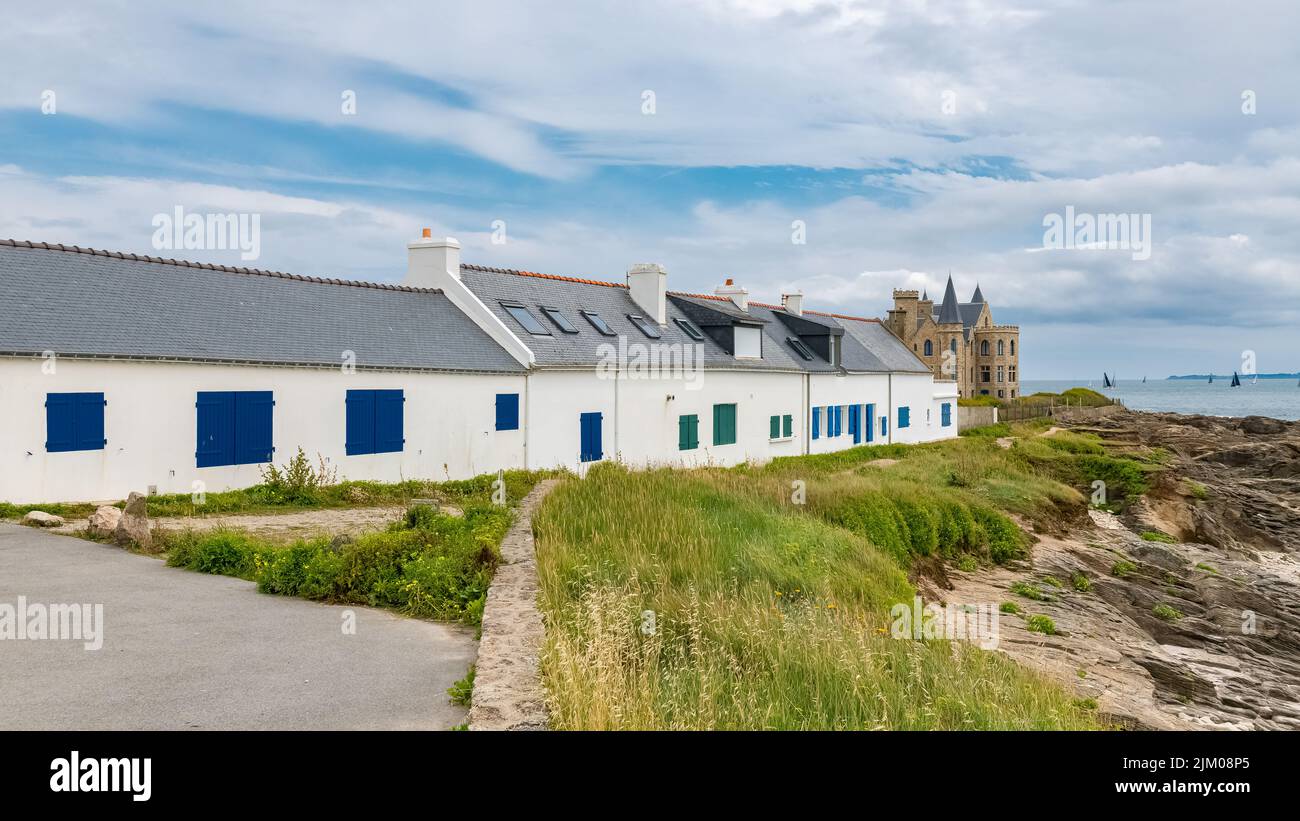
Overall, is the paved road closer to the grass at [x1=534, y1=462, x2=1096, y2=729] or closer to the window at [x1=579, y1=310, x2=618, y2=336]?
the grass at [x1=534, y1=462, x2=1096, y2=729]

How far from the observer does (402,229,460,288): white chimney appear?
24969 millimetres

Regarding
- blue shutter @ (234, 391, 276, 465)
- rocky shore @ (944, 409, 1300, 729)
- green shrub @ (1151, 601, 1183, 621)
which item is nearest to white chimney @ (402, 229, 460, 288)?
blue shutter @ (234, 391, 276, 465)

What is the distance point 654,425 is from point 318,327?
32.9 feet

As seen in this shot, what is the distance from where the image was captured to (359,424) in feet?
65.5

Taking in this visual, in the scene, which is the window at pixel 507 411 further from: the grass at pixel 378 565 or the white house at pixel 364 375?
the grass at pixel 378 565

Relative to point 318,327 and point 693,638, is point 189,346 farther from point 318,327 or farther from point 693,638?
point 693,638

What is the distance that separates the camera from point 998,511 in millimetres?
21844

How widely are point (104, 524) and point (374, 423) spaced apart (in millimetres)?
8226

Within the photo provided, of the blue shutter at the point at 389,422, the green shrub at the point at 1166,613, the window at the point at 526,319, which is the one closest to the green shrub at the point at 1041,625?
the green shrub at the point at 1166,613

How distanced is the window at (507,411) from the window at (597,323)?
17.0 ft

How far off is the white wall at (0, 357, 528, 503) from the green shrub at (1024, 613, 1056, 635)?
12.9 m

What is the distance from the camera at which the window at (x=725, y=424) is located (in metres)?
28.9

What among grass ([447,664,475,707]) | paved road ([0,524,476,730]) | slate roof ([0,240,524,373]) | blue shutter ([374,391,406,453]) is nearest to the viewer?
paved road ([0,524,476,730])
